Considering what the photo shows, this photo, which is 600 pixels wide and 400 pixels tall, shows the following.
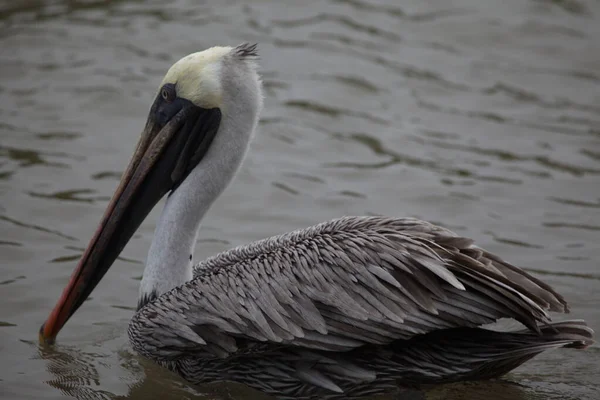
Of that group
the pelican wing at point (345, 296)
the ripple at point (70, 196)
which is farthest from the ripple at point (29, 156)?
the pelican wing at point (345, 296)

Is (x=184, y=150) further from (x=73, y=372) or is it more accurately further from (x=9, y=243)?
(x=9, y=243)

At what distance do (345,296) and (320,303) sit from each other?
0.13m

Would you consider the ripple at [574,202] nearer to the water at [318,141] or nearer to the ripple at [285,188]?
the water at [318,141]

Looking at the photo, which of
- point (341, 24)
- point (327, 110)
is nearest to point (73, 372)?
point (327, 110)

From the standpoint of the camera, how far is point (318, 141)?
27.5 ft

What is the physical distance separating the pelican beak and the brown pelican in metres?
0.01

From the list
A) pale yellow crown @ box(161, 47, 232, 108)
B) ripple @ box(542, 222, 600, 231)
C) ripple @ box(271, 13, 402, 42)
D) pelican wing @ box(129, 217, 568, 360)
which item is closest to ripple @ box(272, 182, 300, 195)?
ripple @ box(542, 222, 600, 231)

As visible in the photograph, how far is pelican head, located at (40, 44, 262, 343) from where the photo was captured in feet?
16.8

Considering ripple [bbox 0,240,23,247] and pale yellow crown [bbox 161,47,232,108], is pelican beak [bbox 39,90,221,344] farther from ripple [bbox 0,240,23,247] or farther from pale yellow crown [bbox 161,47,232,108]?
ripple [bbox 0,240,23,247]

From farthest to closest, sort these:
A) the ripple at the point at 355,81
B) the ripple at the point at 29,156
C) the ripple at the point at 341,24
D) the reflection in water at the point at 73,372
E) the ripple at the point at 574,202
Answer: the ripple at the point at 341,24
the ripple at the point at 355,81
the ripple at the point at 29,156
the ripple at the point at 574,202
the reflection in water at the point at 73,372

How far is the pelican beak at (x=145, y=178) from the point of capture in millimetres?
5129

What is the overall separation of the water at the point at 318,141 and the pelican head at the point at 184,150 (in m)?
Answer: 0.60

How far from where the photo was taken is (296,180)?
7703mm

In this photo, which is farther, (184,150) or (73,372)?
(184,150)
